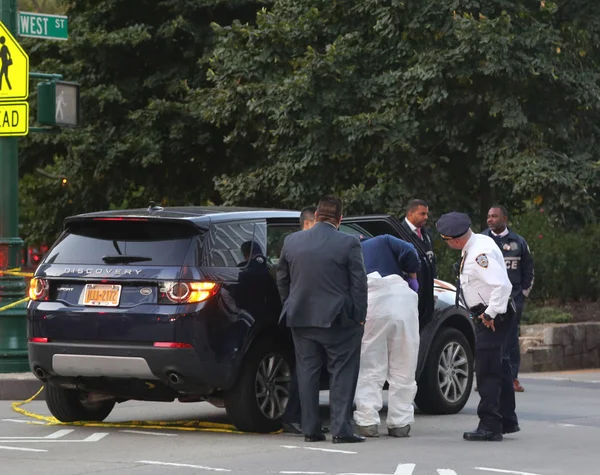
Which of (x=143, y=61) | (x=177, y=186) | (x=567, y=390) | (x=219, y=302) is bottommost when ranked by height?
(x=567, y=390)

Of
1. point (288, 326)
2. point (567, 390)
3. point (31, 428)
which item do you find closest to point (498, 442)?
point (288, 326)

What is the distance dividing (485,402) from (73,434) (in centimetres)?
303

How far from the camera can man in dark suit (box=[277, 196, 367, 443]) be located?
33.0ft

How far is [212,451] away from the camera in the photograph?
9.65 meters

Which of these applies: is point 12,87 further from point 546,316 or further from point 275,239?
point 546,316

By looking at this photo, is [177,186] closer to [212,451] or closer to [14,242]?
[14,242]

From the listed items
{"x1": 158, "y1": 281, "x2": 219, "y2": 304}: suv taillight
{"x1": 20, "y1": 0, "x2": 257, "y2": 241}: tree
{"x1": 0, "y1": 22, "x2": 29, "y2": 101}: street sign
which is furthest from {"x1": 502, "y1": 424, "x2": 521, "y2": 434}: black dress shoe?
{"x1": 20, "y1": 0, "x2": 257, "y2": 241}: tree

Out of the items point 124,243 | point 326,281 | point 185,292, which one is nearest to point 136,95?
point 124,243

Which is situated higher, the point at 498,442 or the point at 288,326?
the point at 288,326

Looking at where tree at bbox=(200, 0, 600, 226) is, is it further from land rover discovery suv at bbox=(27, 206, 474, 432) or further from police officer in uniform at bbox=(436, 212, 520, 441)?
land rover discovery suv at bbox=(27, 206, 474, 432)

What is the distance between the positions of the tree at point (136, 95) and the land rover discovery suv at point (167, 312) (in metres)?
13.6

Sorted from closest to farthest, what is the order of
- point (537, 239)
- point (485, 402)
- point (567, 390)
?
point (485, 402)
point (567, 390)
point (537, 239)

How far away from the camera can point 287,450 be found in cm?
972

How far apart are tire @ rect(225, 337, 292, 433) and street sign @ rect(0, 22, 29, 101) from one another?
5.45m
